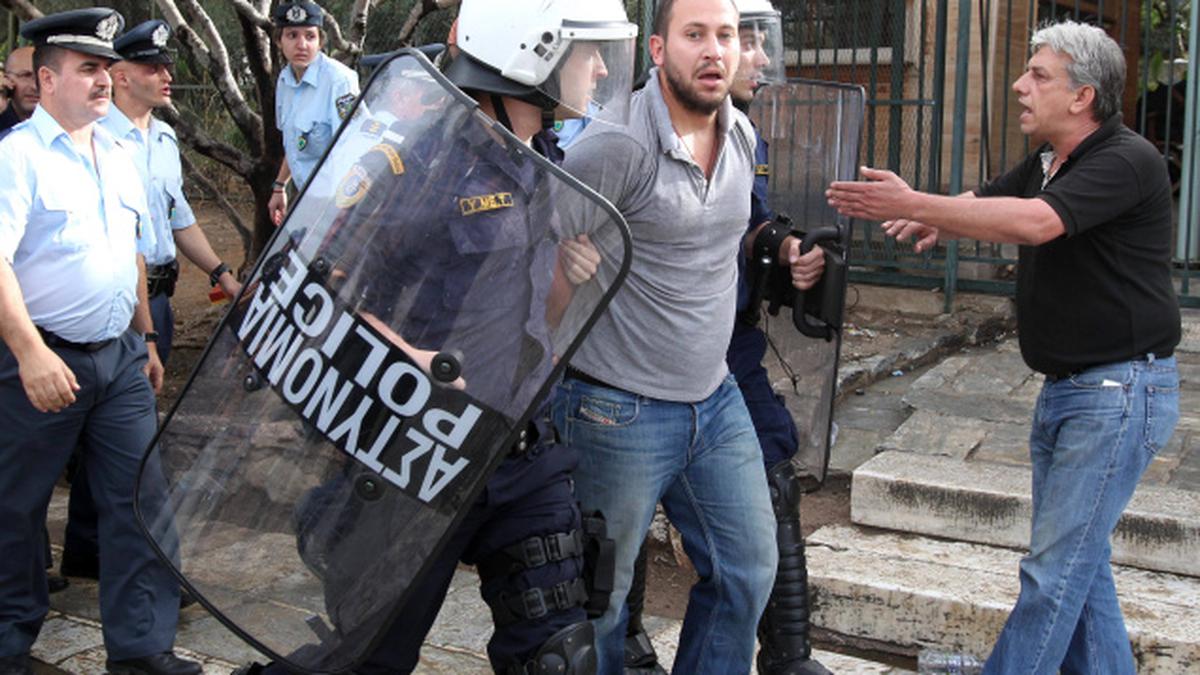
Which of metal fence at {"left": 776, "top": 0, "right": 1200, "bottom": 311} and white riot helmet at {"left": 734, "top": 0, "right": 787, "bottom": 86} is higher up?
white riot helmet at {"left": 734, "top": 0, "right": 787, "bottom": 86}

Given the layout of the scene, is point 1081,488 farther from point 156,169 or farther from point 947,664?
point 156,169

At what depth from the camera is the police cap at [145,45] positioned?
17.9 feet

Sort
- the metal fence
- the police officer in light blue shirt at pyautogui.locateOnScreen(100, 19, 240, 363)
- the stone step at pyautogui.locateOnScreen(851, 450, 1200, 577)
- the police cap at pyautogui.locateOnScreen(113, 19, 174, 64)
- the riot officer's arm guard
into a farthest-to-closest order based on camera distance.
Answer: the metal fence
the police cap at pyautogui.locateOnScreen(113, 19, 174, 64)
the police officer in light blue shirt at pyautogui.locateOnScreen(100, 19, 240, 363)
the stone step at pyautogui.locateOnScreen(851, 450, 1200, 577)
the riot officer's arm guard

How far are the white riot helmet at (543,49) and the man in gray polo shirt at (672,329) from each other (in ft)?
0.79

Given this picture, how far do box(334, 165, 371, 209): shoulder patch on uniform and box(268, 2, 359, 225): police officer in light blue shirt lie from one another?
3.92 meters

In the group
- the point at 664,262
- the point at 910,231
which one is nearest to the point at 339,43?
the point at 910,231

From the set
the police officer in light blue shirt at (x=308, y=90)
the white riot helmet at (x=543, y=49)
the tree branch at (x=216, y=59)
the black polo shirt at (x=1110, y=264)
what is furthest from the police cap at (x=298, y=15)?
the black polo shirt at (x=1110, y=264)

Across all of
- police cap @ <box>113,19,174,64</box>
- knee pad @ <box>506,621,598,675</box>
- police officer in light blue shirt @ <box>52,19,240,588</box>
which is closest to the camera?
knee pad @ <box>506,621,598,675</box>

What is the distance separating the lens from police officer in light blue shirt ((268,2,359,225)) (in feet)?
21.7

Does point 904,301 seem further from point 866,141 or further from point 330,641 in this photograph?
point 330,641

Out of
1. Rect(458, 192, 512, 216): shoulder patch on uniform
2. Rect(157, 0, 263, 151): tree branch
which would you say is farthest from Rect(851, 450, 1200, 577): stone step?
Rect(157, 0, 263, 151): tree branch

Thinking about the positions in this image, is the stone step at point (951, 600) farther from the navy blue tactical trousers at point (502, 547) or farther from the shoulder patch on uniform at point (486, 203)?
the shoulder patch on uniform at point (486, 203)

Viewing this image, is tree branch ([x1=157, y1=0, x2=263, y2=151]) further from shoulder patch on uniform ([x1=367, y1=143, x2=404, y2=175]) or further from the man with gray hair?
shoulder patch on uniform ([x1=367, y1=143, x2=404, y2=175])

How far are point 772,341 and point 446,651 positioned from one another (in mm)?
1307
